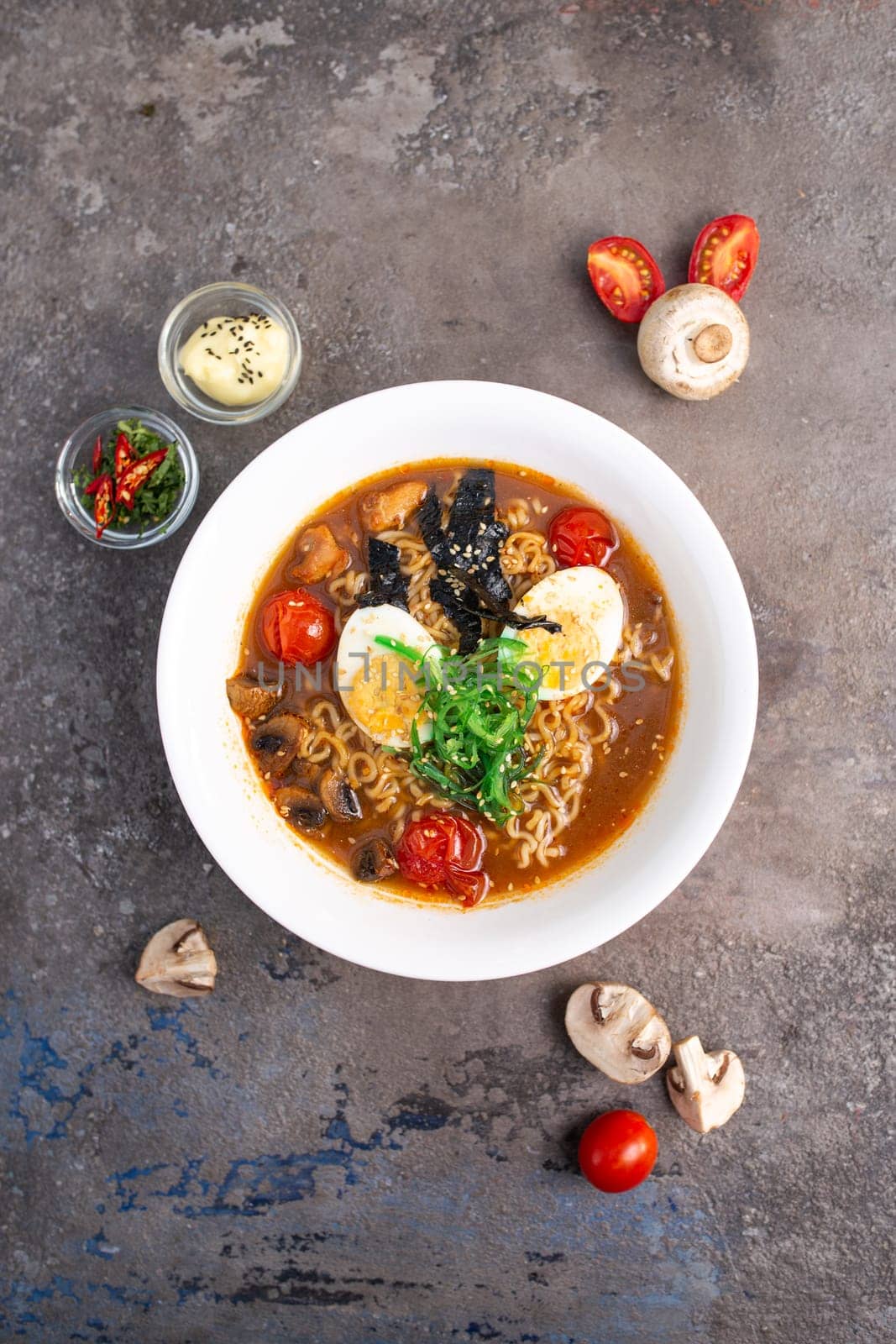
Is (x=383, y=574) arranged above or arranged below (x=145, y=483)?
above

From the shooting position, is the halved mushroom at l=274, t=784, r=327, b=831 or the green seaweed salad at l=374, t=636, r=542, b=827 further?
the halved mushroom at l=274, t=784, r=327, b=831

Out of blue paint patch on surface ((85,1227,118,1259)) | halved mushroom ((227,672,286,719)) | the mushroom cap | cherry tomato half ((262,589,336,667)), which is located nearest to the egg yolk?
cherry tomato half ((262,589,336,667))

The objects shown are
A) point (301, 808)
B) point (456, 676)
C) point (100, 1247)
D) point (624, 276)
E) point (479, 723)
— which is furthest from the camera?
point (100, 1247)

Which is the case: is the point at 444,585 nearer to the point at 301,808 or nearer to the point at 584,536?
the point at 584,536

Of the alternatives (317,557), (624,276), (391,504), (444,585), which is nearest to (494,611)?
(444,585)

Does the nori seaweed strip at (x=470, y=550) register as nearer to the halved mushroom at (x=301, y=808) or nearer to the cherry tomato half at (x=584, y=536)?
the cherry tomato half at (x=584, y=536)

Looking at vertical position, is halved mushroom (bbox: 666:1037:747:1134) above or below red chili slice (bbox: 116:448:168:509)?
below

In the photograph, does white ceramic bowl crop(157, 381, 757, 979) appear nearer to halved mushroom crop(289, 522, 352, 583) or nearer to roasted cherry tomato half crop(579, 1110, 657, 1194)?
halved mushroom crop(289, 522, 352, 583)
